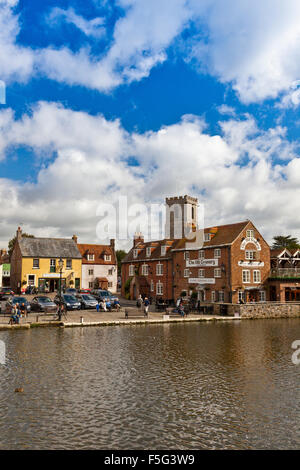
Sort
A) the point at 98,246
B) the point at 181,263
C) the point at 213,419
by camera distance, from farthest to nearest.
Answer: the point at 98,246 < the point at 181,263 < the point at 213,419

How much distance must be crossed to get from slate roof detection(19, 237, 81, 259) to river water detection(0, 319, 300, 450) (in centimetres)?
3858

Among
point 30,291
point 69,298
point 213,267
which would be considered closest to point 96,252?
point 30,291

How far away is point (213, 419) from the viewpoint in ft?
38.3

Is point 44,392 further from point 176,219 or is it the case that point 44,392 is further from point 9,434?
point 176,219

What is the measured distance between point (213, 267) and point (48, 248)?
30.6 m

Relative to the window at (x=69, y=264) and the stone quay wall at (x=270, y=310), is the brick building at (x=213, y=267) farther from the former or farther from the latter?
the window at (x=69, y=264)

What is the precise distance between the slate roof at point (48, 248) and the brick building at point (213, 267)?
14134 millimetres

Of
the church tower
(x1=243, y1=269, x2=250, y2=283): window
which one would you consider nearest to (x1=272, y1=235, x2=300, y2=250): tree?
the church tower

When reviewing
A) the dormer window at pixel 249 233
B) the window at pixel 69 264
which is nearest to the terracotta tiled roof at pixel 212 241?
the dormer window at pixel 249 233

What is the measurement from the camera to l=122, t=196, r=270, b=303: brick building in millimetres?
43844

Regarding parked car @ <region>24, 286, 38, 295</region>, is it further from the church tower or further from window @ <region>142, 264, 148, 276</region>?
the church tower

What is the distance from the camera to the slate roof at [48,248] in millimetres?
61344

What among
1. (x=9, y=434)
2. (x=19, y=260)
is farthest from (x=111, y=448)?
(x=19, y=260)
